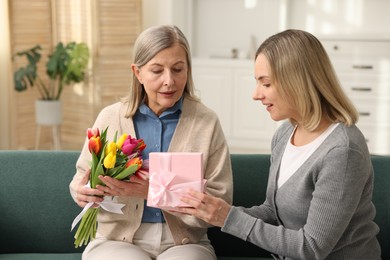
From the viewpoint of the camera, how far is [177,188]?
73.6 inches

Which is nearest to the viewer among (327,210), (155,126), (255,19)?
(327,210)

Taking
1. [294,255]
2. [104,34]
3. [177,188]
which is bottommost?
[294,255]

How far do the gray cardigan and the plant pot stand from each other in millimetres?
3973

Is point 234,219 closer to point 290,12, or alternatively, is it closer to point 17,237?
point 17,237

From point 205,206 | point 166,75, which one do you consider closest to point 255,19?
point 166,75

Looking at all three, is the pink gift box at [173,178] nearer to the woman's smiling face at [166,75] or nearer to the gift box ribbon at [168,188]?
the gift box ribbon at [168,188]

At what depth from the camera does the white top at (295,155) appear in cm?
184

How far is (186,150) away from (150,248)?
1.18 ft

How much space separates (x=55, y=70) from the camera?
5617 mm

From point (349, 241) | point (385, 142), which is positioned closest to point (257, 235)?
point (349, 241)

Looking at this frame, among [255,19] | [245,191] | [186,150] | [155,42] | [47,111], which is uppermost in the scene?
[255,19]

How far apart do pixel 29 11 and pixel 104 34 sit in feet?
2.30

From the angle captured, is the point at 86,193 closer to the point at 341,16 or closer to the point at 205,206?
the point at 205,206

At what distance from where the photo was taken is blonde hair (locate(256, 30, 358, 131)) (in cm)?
178
